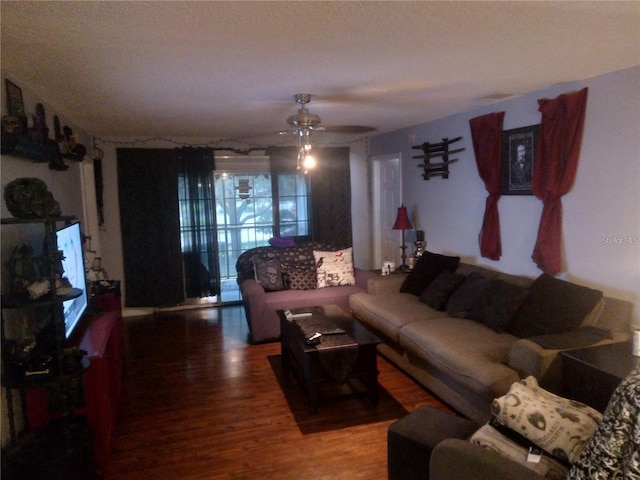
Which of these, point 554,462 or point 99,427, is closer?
point 554,462

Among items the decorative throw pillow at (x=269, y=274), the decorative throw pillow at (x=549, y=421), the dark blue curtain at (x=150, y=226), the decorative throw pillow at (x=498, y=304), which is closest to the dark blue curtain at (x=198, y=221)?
the dark blue curtain at (x=150, y=226)

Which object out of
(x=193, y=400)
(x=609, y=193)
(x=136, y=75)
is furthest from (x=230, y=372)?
(x=609, y=193)

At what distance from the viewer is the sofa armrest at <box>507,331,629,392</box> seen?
8.10 feet

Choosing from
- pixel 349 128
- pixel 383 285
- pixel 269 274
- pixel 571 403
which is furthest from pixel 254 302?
pixel 571 403

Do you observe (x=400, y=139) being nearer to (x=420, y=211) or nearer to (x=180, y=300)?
(x=420, y=211)

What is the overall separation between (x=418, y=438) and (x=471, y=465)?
1.35ft

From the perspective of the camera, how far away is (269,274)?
15.4ft

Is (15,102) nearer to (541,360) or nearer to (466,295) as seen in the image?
(541,360)

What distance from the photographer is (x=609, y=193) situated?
115 inches

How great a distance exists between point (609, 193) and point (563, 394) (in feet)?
4.51

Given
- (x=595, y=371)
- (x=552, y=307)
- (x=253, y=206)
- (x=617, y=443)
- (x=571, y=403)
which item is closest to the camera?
(x=617, y=443)

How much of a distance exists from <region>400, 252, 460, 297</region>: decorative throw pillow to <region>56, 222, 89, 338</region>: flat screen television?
2.85 metres

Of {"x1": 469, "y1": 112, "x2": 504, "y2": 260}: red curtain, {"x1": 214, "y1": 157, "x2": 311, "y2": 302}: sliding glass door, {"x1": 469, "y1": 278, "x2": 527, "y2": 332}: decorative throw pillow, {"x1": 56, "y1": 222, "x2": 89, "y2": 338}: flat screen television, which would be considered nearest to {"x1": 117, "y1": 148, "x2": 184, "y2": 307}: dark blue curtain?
{"x1": 214, "y1": 157, "x2": 311, "y2": 302}: sliding glass door

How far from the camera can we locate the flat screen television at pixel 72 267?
2.58 m
